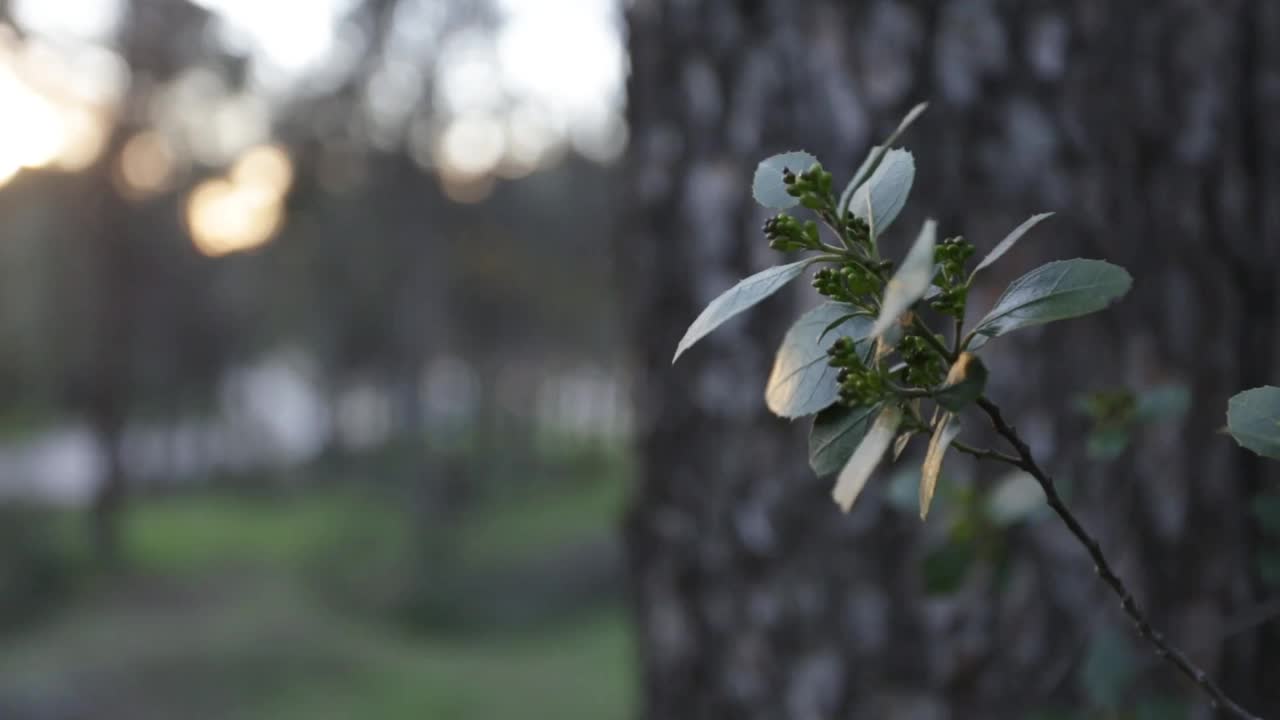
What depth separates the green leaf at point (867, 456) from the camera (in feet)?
1.53

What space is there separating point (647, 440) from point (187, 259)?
19172mm

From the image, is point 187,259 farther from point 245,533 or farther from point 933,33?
point 933,33

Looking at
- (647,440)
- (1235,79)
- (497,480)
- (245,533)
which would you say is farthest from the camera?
(497,480)

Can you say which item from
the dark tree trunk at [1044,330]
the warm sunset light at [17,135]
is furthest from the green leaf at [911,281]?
the warm sunset light at [17,135]

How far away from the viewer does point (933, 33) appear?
1.73 m

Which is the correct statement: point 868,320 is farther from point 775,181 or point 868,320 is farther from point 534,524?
point 534,524

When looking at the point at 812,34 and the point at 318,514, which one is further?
the point at 318,514

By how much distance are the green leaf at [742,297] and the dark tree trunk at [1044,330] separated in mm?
1207

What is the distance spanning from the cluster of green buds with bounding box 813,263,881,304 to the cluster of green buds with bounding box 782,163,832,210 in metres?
0.03

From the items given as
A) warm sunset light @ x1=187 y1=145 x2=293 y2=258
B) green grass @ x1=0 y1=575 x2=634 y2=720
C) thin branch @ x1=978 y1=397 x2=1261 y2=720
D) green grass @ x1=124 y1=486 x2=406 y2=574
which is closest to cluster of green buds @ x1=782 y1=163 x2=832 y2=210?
thin branch @ x1=978 y1=397 x2=1261 y2=720

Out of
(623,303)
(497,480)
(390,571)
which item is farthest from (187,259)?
(623,303)

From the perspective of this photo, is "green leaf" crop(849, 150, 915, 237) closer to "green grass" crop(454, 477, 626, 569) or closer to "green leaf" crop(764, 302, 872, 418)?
"green leaf" crop(764, 302, 872, 418)

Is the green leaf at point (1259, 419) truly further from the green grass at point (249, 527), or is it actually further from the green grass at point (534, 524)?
the green grass at point (249, 527)

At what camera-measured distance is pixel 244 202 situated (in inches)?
655
